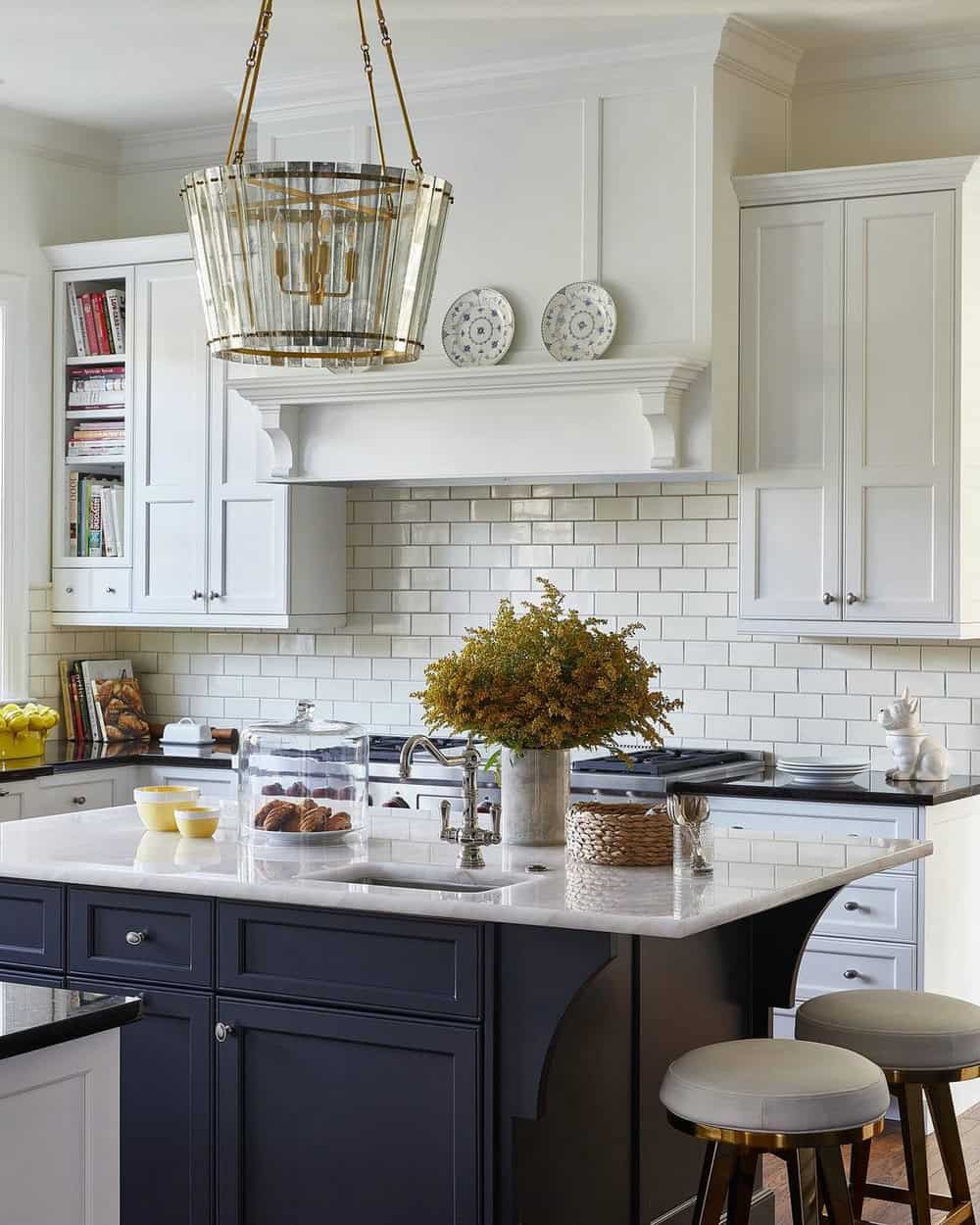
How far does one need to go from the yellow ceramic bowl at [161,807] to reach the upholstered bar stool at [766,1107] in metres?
1.38

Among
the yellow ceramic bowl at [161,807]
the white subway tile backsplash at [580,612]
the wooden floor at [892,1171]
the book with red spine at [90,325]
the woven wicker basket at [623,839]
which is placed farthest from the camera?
the book with red spine at [90,325]

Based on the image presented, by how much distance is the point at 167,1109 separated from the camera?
3277 mm

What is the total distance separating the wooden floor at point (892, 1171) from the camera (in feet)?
13.7

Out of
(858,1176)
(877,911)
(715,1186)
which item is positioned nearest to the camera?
(715,1186)

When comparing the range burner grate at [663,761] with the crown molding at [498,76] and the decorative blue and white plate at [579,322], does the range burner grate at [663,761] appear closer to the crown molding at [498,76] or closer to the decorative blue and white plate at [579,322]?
the decorative blue and white plate at [579,322]

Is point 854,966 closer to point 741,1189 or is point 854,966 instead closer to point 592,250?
point 741,1189

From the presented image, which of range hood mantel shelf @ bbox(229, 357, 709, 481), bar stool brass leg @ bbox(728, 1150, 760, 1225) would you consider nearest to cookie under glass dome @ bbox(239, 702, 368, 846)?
bar stool brass leg @ bbox(728, 1150, 760, 1225)

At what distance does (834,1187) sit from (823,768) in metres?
2.26

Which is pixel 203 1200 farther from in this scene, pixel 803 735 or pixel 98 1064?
pixel 803 735

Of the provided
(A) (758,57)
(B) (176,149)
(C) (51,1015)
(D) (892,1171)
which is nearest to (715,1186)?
(C) (51,1015)

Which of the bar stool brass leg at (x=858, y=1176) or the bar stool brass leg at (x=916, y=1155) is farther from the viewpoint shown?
the bar stool brass leg at (x=858, y=1176)

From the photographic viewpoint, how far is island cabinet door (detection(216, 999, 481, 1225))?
2.97m

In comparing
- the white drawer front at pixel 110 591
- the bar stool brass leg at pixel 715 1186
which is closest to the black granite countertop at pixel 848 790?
the bar stool brass leg at pixel 715 1186

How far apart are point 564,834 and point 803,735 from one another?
2.12 m
